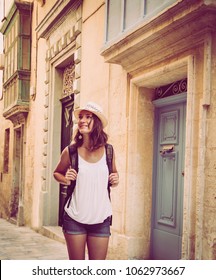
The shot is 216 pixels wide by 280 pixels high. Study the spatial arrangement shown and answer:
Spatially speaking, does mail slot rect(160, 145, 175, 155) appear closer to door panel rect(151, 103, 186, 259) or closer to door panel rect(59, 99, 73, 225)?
door panel rect(151, 103, 186, 259)

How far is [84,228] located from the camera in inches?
111

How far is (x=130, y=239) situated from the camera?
4.77m

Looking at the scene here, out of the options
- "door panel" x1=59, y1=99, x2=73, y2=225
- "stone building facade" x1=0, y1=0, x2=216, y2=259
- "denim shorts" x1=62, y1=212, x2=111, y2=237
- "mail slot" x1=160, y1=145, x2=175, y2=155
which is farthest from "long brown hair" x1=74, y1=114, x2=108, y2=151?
"door panel" x1=59, y1=99, x2=73, y2=225

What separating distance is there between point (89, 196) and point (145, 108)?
222 cm

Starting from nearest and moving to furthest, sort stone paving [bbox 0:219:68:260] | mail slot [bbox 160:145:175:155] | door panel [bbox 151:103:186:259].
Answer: door panel [bbox 151:103:186:259] < mail slot [bbox 160:145:175:155] < stone paving [bbox 0:219:68:260]

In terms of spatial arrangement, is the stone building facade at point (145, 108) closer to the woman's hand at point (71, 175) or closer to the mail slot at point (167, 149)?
the mail slot at point (167, 149)

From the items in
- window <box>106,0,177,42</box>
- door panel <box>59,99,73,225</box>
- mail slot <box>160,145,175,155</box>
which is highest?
window <box>106,0,177,42</box>

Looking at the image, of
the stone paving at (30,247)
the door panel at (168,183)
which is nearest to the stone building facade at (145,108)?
the door panel at (168,183)

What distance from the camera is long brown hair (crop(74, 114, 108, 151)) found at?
113 inches

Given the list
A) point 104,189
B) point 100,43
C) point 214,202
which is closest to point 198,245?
point 214,202

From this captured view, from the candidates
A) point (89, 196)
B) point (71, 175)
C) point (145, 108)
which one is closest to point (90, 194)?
point (89, 196)

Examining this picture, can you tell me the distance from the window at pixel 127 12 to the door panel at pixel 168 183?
0.90 meters

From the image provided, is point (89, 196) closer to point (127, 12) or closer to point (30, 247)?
point (127, 12)

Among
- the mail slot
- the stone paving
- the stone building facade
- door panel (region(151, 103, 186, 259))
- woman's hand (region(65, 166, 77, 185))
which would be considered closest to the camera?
woman's hand (region(65, 166, 77, 185))
